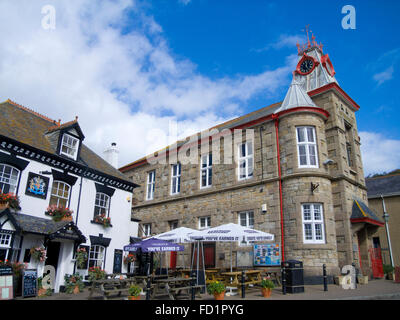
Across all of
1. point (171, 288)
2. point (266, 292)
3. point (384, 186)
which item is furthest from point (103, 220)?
point (384, 186)

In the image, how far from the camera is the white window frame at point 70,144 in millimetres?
16062

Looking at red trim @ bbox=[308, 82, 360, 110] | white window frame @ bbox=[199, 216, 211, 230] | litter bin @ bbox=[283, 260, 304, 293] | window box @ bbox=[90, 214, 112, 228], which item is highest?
red trim @ bbox=[308, 82, 360, 110]

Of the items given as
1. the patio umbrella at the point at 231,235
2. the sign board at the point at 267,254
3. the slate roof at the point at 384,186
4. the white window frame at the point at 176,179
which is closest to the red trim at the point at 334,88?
the sign board at the point at 267,254

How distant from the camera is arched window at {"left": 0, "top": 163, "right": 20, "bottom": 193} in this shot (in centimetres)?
1312

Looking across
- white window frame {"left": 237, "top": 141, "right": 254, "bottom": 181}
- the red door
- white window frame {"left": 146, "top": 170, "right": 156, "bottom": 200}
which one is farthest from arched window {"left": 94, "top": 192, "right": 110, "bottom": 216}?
the red door

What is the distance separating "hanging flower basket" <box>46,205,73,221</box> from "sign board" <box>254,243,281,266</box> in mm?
9476

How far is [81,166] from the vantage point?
53.3ft

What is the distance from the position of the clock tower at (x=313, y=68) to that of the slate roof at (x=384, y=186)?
37.7 ft

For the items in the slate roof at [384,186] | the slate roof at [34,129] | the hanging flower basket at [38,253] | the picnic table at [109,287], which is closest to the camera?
the picnic table at [109,287]

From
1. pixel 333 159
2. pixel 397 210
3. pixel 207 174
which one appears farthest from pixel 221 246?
pixel 397 210

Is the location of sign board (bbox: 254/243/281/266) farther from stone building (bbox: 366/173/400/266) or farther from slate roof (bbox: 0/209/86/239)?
stone building (bbox: 366/173/400/266)

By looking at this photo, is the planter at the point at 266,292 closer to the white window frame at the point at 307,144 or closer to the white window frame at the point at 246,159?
the white window frame at the point at 307,144
